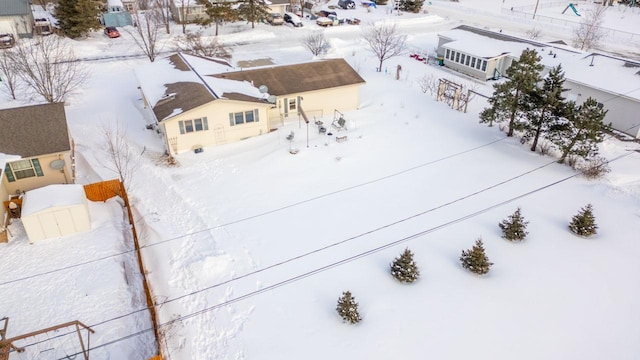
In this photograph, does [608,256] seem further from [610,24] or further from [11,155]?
[610,24]

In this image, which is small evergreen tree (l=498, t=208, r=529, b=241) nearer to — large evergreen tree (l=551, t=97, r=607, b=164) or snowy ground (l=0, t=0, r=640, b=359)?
snowy ground (l=0, t=0, r=640, b=359)

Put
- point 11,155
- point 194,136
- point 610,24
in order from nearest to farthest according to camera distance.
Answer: point 11,155 → point 194,136 → point 610,24

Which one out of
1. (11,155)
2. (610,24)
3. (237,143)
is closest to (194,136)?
(237,143)

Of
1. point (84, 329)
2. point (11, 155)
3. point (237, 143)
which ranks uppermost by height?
point (11, 155)

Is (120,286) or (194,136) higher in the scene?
(194,136)

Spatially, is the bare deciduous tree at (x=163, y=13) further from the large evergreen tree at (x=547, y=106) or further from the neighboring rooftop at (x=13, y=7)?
the large evergreen tree at (x=547, y=106)

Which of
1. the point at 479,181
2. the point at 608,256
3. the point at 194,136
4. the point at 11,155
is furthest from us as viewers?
the point at 194,136

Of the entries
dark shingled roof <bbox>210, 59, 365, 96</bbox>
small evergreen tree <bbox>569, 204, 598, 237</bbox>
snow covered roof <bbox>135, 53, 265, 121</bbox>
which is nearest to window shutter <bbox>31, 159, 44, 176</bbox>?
snow covered roof <bbox>135, 53, 265, 121</bbox>

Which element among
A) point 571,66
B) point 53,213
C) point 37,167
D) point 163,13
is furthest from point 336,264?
point 163,13
